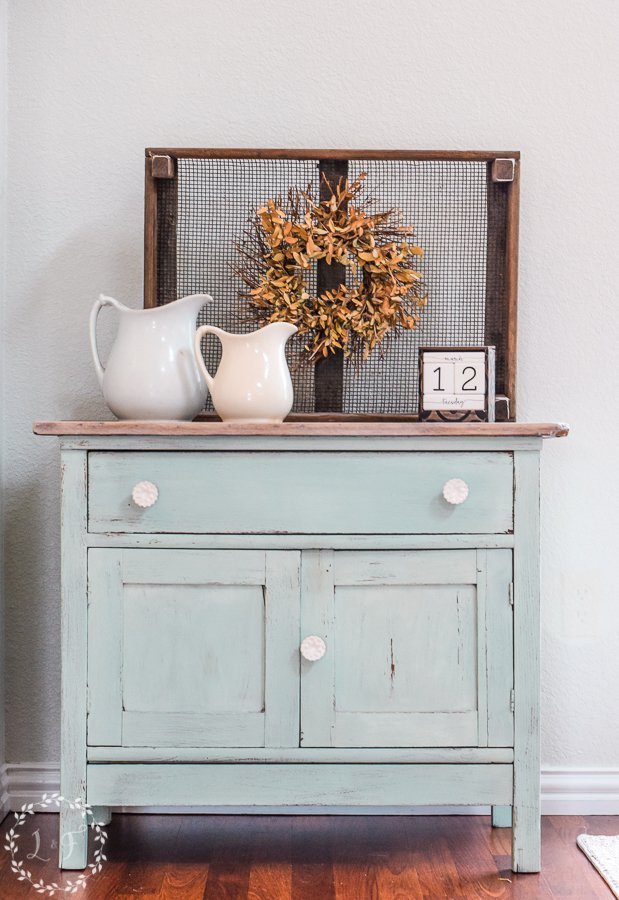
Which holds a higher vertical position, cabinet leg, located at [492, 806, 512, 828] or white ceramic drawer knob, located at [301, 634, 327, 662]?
white ceramic drawer knob, located at [301, 634, 327, 662]

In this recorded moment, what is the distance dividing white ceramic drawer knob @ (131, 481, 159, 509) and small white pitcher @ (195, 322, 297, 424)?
0.67 ft

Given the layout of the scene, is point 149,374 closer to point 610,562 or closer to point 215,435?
point 215,435

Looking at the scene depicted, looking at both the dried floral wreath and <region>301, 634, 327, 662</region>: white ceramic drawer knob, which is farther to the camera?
the dried floral wreath

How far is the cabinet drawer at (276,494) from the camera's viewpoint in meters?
1.51

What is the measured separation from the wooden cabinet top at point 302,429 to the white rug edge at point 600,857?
34.0 inches

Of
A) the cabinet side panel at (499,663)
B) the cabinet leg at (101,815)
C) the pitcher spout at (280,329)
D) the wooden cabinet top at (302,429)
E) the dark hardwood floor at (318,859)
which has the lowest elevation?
the dark hardwood floor at (318,859)

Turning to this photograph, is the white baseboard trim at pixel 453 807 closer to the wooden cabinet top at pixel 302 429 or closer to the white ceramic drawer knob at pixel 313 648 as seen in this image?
the white ceramic drawer knob at pixel 313 648

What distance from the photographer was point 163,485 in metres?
1.51

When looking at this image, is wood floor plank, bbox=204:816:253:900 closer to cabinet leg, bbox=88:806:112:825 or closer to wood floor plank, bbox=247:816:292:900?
wood floor plank, bbox=247:816:292:900

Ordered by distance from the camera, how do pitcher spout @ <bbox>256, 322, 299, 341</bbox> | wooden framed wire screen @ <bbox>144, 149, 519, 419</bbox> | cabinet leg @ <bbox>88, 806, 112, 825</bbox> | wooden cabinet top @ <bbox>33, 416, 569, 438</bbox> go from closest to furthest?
1. wooden cabinet top @ <bbox>33, 416, 569, 438</bbox>
2. pitcher spout @ <bbox>256, 322, 299, 341</bbox>
3. cabinet leg @ <bbox>88, 806, 112, 825</bbox>
4. wooden framed wire screen @ <bbox>144, 149, 519, 419</bbox>

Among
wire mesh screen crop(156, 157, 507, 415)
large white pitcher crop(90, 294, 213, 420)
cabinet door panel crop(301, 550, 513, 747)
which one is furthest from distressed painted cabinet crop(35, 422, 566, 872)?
wire mesh screen crop(156, 157, 507, 415)

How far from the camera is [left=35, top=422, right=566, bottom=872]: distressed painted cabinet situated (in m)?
1.51

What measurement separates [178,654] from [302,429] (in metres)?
0.48

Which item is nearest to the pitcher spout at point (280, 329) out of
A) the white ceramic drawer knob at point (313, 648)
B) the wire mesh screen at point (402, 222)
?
the wire mesh screen at point (402, 222)
